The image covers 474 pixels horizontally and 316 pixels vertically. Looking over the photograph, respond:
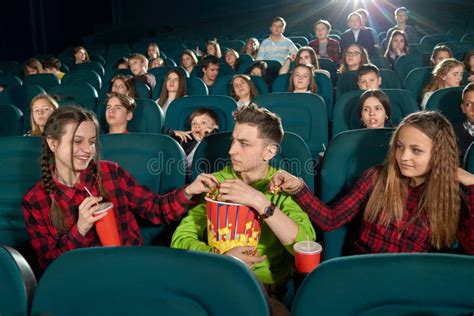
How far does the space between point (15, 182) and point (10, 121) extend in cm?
168

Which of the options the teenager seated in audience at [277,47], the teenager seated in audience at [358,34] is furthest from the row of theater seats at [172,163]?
the teenager seated in audience at [358,34]

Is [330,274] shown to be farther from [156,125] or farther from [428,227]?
[156,125]

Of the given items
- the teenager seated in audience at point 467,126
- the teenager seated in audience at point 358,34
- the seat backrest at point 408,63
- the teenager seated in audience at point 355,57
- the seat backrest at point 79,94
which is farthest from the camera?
the teenager seated in audience at point 358,34

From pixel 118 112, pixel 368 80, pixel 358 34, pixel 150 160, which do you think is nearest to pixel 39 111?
pixel 118 112

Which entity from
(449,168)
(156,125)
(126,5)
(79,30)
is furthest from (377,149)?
(126,5)

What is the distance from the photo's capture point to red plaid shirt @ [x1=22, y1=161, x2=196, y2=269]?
1.48 meters

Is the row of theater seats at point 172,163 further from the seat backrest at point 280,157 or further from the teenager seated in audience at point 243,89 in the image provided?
the teenager seated in audience at point 243,89

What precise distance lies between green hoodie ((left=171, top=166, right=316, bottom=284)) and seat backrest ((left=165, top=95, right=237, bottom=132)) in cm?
138

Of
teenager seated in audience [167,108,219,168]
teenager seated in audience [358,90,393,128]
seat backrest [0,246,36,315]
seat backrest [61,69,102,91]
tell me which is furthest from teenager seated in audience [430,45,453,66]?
seat backrest [0,246,36,315]

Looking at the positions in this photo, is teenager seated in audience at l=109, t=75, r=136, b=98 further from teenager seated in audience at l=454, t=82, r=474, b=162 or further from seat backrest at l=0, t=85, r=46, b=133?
teenager seated in audience at l=454, t=82, r=474, b=162

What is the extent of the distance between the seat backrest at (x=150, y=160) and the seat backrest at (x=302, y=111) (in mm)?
1079

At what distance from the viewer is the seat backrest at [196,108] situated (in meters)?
2.97

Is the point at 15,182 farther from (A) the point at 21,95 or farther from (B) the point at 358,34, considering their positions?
(B) the point at 358,34

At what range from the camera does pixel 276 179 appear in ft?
4.69
